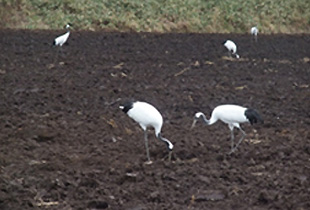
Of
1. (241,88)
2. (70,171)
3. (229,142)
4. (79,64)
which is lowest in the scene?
(70,171)

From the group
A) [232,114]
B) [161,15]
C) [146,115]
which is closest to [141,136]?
[146,115]

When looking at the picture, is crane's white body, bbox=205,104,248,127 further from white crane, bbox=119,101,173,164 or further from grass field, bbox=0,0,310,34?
grass field, bbox=0,0,310,34

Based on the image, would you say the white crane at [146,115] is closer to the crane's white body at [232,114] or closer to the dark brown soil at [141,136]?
the dark brown soil at [141,136]

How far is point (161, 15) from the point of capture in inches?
1458

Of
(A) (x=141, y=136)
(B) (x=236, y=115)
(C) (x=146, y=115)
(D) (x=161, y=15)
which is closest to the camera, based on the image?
(C) (x=146, y=115)

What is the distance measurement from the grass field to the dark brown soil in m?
14.8

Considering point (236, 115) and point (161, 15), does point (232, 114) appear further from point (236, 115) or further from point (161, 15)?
point (161, 15)

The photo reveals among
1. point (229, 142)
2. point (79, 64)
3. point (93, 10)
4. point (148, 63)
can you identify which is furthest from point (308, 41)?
point (229, 142)

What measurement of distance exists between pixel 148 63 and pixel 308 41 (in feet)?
45.0

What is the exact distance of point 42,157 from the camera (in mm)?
8289

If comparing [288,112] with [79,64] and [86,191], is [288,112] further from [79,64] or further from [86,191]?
[79,64]

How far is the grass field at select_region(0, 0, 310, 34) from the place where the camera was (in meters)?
34.2

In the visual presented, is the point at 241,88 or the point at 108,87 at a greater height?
the point at 241,88

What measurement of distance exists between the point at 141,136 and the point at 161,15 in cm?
2777
